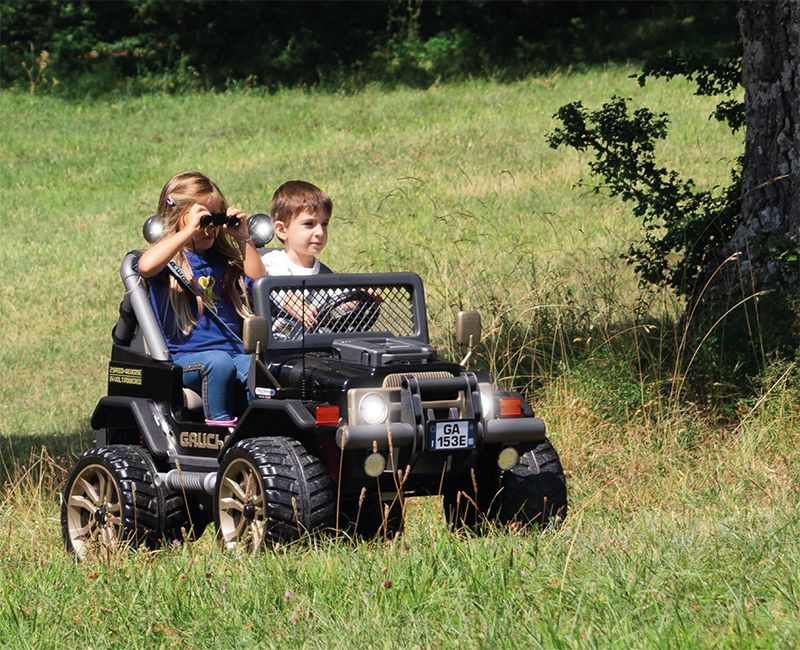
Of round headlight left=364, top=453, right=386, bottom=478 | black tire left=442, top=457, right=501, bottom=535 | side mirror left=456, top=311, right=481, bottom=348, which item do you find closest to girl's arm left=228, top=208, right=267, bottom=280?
side mirror left=456, top=311, right=481, bottom=348

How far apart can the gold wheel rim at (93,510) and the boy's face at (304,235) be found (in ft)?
4.25

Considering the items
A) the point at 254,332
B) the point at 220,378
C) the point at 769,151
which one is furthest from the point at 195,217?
the point at 769,151

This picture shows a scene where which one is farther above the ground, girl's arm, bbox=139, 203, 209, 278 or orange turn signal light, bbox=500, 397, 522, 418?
girl's arm, bbox=139, 203, 209, 278

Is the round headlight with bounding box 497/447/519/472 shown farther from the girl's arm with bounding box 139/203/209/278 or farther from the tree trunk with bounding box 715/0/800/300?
the tree trunk with bounding box 715/0/800/300

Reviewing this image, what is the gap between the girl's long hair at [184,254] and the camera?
20.5 ft

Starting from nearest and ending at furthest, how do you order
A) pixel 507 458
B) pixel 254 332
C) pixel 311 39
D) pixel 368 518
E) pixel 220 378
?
1. pixel 254 332
2. pixel 507 458
3. pixel 368 518
4. pixel 220 378
5. pixel 311 39

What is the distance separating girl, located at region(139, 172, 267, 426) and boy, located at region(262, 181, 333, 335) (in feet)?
0.50

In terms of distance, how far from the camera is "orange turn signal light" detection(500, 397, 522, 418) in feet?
17.9

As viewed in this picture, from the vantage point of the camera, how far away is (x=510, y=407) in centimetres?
547

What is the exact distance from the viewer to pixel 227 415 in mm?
5992

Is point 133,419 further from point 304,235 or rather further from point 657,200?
point 657,200

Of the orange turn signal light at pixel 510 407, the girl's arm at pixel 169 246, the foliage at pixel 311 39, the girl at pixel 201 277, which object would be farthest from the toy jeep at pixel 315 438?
the foliage at pixel 311 39

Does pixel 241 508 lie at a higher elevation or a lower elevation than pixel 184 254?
lower

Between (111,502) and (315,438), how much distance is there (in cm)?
126
